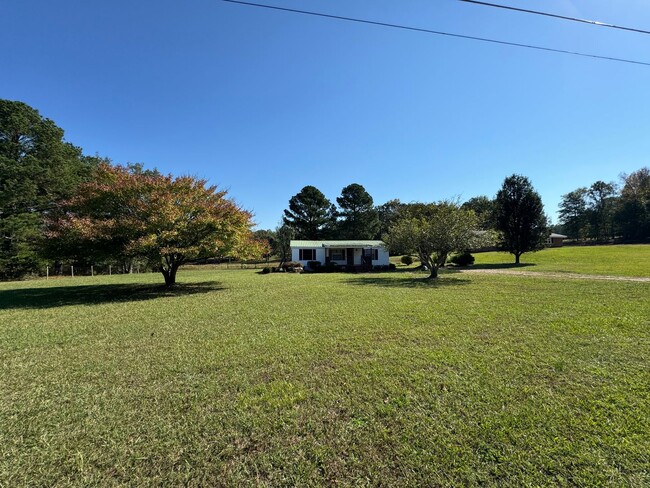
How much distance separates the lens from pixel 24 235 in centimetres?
2297

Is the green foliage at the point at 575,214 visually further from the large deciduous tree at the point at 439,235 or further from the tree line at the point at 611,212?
the large deciduous tree at the point at 439,235

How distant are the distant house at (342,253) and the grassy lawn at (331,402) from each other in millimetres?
20980

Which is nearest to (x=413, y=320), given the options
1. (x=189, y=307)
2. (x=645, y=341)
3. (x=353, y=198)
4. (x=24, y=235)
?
(x=645, y=341)

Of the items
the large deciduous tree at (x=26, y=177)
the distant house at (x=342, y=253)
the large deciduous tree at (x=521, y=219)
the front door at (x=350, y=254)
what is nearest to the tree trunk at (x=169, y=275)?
the distant house at (x=342, y=253)

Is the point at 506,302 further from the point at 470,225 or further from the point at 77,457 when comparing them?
the point at 77,457

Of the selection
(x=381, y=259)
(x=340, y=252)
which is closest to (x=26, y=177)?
(x=340, y=252)

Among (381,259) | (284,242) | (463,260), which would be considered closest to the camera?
(463,260)

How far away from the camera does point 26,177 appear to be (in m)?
24.0

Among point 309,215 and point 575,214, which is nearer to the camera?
point 309,215

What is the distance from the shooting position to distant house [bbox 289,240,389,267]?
27.8 m

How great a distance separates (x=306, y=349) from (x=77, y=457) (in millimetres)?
3033

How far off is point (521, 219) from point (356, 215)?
23.1 m

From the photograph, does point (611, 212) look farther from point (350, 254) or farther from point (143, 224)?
point (143, 224)

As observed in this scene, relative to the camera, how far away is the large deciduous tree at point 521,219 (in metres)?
27.9
